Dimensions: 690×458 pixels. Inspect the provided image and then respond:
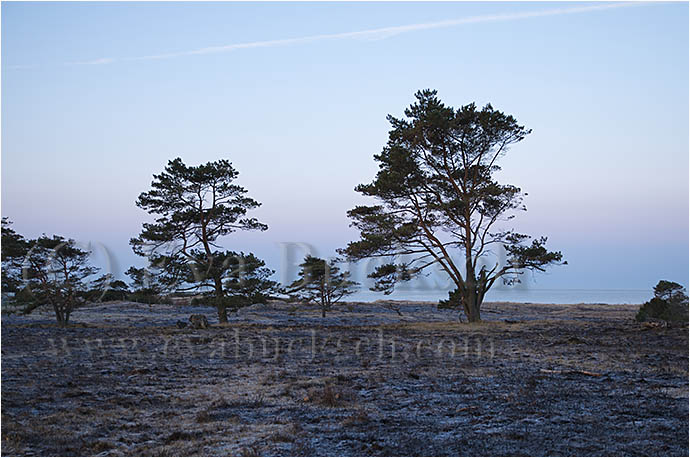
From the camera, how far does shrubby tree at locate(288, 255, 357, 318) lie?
3634 cm

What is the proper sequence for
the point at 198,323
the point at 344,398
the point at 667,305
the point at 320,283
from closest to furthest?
the point at 344,398 → the point at 198,323 → the point at 667,305 → the point at 320,283

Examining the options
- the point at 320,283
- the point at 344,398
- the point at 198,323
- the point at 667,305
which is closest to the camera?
the point at 344,398

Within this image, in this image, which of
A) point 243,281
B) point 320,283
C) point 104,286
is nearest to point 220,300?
point 243,281

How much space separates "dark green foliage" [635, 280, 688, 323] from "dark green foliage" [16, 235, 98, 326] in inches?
1065

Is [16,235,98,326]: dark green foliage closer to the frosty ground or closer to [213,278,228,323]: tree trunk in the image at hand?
[213,278,228,323]: tree trunk

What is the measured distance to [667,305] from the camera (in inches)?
1065

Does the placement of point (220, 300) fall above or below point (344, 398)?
above

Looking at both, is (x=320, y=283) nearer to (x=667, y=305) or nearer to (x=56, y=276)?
(x=56, y=276)

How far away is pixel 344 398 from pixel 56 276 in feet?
74.9

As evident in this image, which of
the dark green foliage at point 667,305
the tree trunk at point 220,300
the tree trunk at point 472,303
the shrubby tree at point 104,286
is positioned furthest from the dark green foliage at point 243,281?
the dark green foliage at point 667,305

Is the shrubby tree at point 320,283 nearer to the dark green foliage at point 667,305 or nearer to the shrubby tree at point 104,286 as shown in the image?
the shrubby tree at point 104,286

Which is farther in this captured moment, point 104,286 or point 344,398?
point 104,286

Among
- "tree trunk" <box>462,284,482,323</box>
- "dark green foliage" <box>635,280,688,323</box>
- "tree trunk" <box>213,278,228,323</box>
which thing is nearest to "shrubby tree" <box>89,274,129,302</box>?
"tree trunk" <box>213,278,228,323</box>

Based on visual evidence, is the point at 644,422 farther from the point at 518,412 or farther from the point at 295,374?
the point at 295,374
